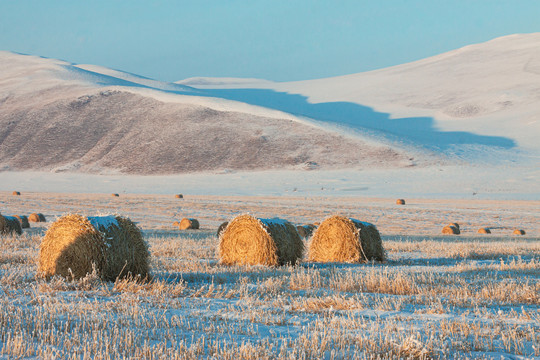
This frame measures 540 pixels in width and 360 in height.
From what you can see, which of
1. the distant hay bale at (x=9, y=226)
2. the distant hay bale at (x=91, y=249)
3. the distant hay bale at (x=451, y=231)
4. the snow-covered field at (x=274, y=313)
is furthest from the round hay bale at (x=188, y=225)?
the distant hay bale at (x=91, y=249)

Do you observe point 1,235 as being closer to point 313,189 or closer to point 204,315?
point 204,315

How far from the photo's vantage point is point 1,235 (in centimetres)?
1934

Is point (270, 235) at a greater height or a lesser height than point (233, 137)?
lesser

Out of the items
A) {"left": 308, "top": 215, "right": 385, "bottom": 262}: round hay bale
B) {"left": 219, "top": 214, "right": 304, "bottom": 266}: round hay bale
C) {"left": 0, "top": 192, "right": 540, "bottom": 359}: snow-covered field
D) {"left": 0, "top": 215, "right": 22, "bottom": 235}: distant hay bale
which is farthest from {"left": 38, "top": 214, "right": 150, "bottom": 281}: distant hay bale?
{"left": 0, "top": 215, "right": 22, "bottom": 235}: distant hay bale

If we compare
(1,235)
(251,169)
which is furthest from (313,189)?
(1,235)

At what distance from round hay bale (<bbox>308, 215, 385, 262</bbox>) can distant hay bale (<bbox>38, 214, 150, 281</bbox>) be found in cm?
496

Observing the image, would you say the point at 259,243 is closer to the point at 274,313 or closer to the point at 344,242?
the point at 344,242

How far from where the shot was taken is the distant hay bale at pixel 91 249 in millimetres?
10125

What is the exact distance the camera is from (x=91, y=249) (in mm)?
10117

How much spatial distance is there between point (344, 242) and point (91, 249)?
6.04 metres

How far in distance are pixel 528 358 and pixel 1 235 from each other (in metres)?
17.0

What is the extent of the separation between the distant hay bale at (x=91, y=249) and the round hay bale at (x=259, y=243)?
9.94ft

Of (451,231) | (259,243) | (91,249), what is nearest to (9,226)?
(259,243)

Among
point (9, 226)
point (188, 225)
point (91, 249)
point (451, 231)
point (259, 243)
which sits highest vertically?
point (91, 249)
